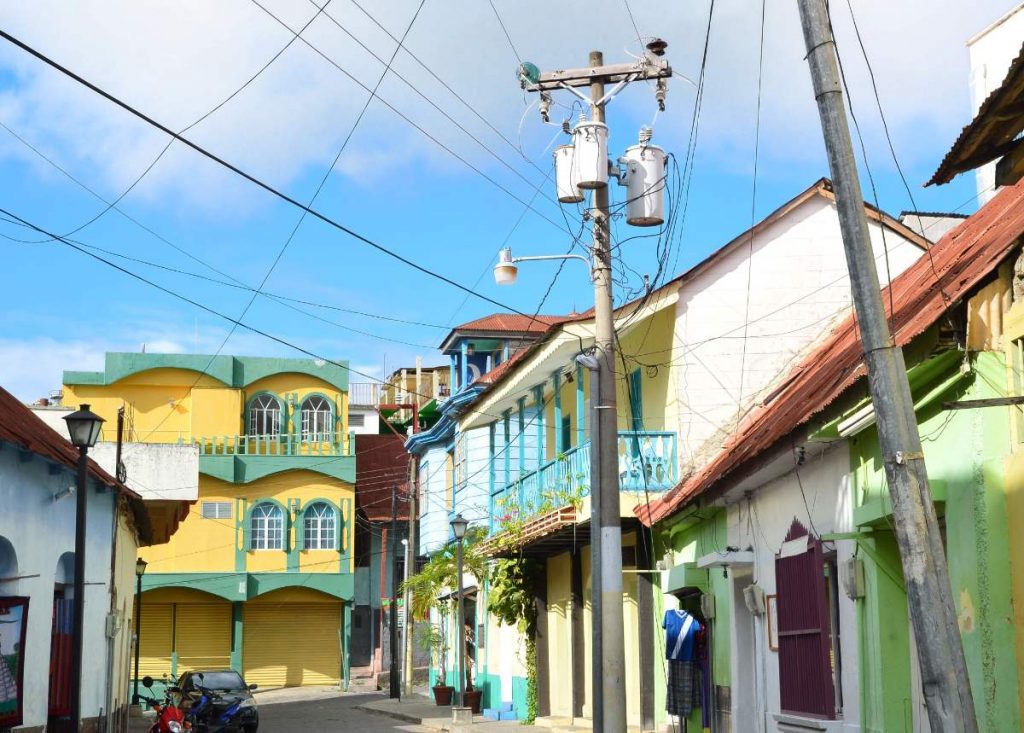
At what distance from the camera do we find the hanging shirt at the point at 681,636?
59.1ft

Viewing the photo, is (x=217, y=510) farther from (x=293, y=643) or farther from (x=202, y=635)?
(x=293, y=643)

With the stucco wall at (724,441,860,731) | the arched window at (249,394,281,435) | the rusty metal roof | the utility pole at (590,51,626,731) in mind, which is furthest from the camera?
the arched window at (249,394,281,435)

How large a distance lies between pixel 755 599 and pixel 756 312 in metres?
6.61

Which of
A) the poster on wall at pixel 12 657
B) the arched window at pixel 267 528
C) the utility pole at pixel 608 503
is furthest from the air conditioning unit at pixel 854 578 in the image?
the arched window at pixel 267 528

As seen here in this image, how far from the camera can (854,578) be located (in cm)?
1191

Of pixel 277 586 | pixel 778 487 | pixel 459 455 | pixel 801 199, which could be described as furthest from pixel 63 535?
pixel 277 586

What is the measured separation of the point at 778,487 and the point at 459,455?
884 inches

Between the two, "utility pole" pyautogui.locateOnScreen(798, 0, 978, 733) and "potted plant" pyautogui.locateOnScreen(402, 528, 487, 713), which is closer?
"utility pole" pyautogui.locateOnScreen(798, 0, 978, 733)

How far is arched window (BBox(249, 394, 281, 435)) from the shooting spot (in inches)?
1956

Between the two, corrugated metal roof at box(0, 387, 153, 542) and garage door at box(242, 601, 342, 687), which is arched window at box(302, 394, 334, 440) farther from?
corrugated metal roof at box(0, 387, 153, 542)

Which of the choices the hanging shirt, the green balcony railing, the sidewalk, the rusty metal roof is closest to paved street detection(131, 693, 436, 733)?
the sidewalk

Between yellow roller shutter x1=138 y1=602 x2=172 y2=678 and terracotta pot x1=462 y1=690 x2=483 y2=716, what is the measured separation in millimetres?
17461

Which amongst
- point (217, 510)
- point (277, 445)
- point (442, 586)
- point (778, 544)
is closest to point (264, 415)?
point (277, 445)

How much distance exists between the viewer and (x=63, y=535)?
1733 centimetres
